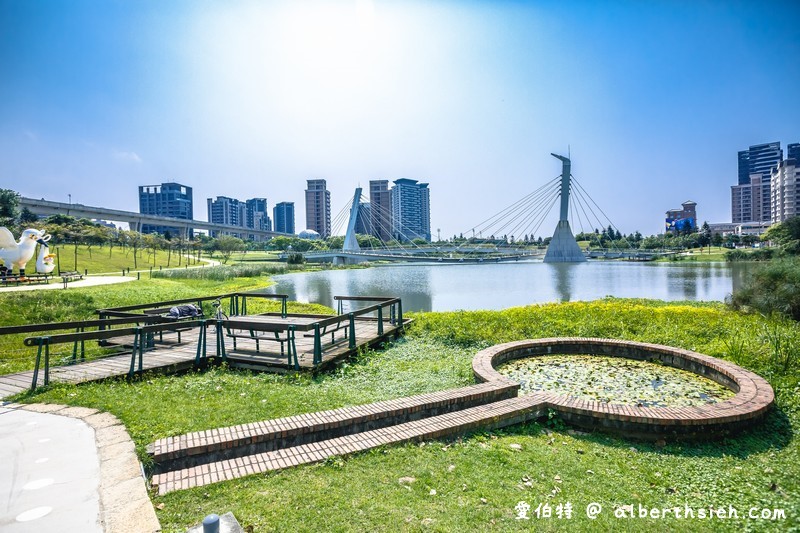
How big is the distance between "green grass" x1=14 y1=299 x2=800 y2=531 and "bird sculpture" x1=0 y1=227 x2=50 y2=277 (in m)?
20.7

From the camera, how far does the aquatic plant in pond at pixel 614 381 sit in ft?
17.9

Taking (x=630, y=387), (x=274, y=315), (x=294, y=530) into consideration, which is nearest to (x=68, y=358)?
(x=274, y=315)

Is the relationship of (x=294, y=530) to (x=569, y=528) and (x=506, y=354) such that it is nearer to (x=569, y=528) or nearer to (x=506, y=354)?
(x=569, y=528)

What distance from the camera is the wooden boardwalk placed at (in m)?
5.75

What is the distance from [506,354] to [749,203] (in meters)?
211

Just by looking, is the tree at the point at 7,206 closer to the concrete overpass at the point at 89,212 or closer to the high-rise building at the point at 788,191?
the concrete overpass at the point at 89,212

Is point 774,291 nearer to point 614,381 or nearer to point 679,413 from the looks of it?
point 614,381

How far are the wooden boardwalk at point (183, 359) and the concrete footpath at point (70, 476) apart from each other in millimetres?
1547

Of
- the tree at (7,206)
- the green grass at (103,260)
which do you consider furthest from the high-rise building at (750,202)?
the tree at (7,206)

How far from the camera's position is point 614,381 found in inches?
243

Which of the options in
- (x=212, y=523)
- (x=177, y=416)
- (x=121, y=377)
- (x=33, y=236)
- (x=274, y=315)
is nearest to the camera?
(x=212, y=523)

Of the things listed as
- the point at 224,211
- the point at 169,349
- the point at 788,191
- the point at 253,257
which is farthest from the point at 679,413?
the point at 224,211

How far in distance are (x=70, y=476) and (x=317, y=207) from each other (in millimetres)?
160911

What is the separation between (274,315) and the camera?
30.6ft
